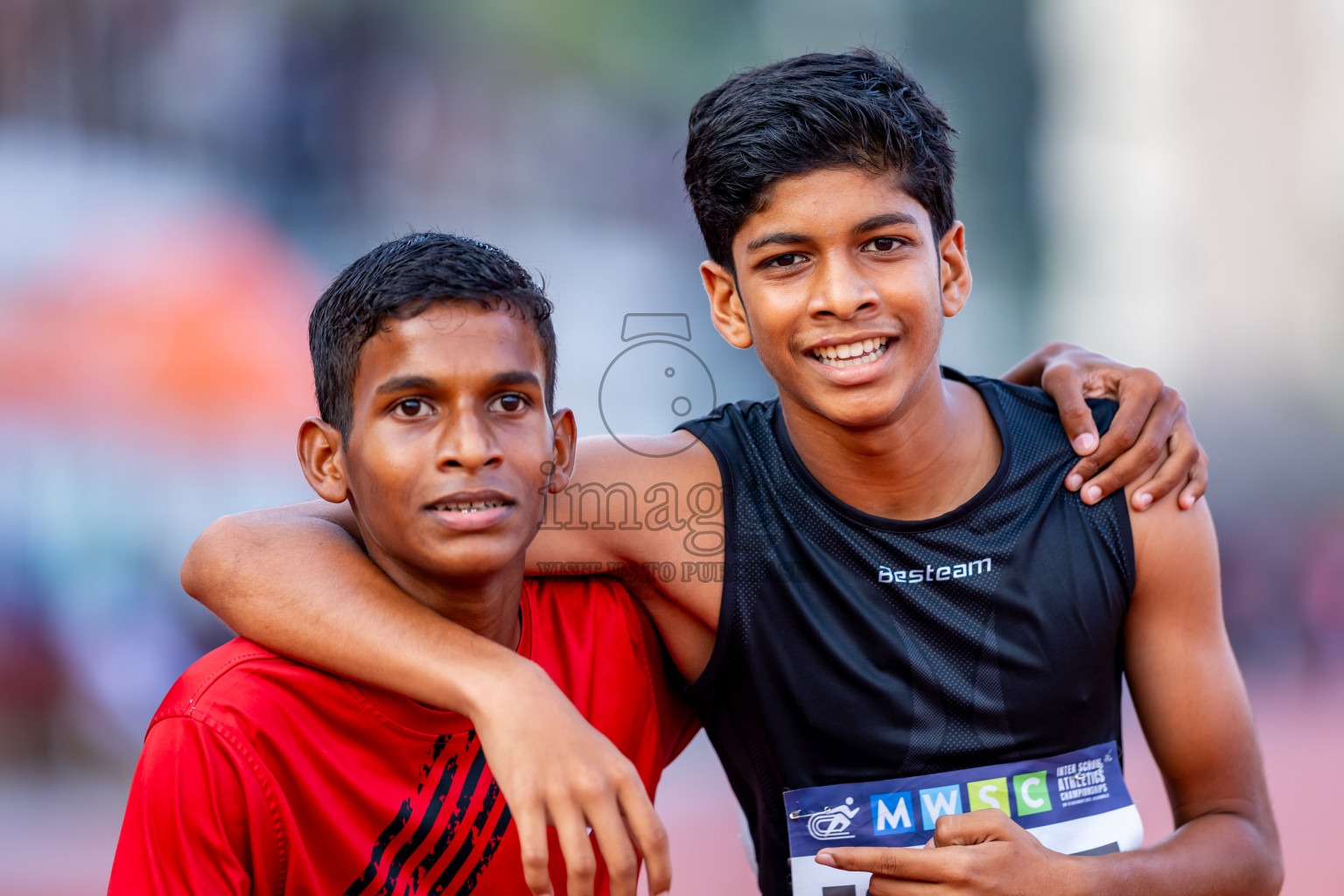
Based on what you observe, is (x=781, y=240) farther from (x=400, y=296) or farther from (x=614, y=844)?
(x=614, y=844)

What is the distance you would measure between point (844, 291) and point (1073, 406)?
52cm

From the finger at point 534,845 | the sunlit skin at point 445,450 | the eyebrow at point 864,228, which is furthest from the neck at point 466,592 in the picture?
the eyebrow at point 864,228

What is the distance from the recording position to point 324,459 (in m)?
1.75

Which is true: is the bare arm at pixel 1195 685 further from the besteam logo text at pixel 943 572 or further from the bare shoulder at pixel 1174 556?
the besteam logo text at pixel 943 572

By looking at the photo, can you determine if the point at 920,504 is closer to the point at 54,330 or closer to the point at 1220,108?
the point at 54,330

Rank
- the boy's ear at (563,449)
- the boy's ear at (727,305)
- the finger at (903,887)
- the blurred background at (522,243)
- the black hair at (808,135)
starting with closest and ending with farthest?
the finger at (903,887) → the boy's ear at (563,449) → the black hair at (808,135) → the boy's ear at (727,305) → the blurred background at (522,243)

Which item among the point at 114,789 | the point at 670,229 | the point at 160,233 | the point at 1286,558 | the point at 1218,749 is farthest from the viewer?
the point at 1286,558

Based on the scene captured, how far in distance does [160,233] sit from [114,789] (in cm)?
249

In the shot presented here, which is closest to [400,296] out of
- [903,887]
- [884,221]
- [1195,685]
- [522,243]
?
[884,221]

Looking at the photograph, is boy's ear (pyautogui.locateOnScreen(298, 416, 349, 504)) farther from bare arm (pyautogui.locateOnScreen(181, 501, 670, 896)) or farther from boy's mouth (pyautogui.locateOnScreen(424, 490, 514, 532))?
boy's mouth (pyautogui.locateOnScreen(424, 490, 514, 532))

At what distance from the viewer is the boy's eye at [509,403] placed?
168 cm

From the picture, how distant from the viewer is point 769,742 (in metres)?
1.95

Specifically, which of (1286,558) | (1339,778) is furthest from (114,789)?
(1286,558)

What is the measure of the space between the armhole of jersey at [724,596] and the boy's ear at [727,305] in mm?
195
